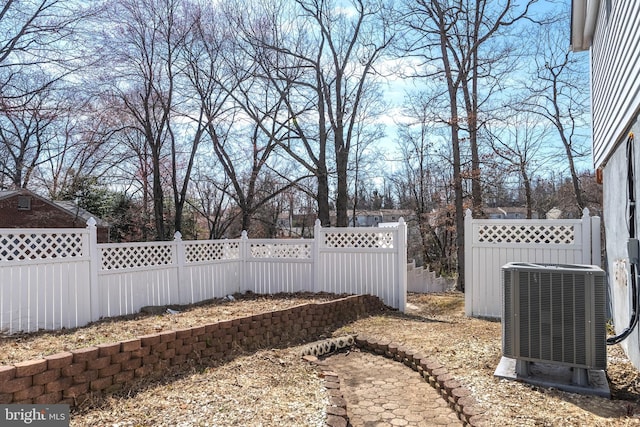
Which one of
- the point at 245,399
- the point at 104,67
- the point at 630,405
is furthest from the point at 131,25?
the point at 630,405

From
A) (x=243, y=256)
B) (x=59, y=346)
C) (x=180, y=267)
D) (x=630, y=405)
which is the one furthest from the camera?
(x=243, y=256)

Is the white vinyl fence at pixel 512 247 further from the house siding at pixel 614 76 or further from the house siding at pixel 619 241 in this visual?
the house siding at pixel 614 76

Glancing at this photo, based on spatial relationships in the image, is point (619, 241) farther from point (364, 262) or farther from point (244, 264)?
point (244, 264)

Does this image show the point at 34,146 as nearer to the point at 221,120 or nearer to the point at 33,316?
the point at 221,120

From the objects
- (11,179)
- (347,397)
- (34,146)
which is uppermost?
(34,146)

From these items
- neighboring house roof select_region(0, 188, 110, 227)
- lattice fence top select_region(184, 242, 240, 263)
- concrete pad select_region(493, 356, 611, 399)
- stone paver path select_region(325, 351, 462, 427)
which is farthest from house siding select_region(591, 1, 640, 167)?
neighboring house roof select_region(0, 188, 110, 227)

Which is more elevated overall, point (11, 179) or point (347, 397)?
point (11, 179)

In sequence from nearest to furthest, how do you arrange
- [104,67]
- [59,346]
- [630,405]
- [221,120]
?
1. [630,405]
2. [59,346]
3. [104,67]
4. [221,120]

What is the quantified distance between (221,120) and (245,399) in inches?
403

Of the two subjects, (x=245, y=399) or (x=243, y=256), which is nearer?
(x=245, y=399)

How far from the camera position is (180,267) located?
6598 mm

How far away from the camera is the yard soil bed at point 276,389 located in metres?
2.81

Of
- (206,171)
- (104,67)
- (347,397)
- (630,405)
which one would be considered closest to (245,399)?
(347,397)

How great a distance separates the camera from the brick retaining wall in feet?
9.67
